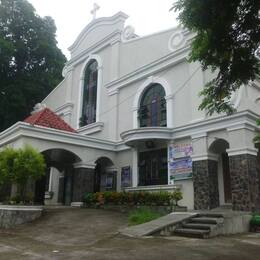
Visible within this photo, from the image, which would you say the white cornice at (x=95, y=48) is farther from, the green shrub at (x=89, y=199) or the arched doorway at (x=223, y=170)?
the green shrub at (x=89, y=199)

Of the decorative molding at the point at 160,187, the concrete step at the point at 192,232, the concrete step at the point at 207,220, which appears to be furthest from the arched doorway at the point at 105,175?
the concrete step at the point at 192,232

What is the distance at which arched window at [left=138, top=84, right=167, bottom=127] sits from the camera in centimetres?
1829

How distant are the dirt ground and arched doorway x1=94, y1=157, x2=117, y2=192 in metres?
6.62

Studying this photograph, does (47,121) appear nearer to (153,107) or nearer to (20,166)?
(20,166)

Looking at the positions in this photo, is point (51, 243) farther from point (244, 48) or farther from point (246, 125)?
point (246, 125)

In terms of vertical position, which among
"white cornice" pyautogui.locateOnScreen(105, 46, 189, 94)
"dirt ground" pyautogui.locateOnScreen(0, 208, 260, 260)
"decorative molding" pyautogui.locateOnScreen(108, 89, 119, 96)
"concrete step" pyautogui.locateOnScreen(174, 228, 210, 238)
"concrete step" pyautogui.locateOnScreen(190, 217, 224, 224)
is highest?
"white cornice" pyautogui.locateOnScreen(105, 46, 189, 94)

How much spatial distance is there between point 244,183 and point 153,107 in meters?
6.98

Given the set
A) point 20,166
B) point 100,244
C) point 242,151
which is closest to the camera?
point 100,244

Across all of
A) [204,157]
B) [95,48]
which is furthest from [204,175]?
[95,48]

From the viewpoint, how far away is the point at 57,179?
22078 mm

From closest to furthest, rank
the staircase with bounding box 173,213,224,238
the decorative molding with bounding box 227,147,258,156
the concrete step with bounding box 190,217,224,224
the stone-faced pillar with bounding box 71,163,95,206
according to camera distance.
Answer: the staircase with bounding box 173,213,224,238
the concrete step with bounding box 190,217,224,224
the decorative molding with bounding box 227,147,258,156
the stone-faced pillar with bounding box 71,163,95,206

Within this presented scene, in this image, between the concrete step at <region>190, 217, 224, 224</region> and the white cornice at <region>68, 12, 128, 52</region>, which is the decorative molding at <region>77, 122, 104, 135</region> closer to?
the white cornice at <region>68, 12, 128, 52</region>

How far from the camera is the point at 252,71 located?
6895mm

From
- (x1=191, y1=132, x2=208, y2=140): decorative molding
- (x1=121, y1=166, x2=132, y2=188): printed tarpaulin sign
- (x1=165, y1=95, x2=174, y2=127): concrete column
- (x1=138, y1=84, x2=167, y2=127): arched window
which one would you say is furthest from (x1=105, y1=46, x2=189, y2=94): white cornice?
(x1=121, y1=166, x2=132, y2=188): printed tarpaulin sign
